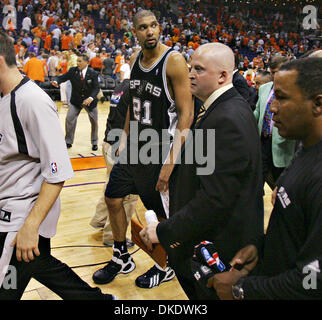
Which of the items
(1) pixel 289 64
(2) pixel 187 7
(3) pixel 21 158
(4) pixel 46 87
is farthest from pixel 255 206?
(2) pixel 187 7

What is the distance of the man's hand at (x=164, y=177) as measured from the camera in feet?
8.57

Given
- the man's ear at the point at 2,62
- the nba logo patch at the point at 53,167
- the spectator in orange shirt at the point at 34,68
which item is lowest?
the spectator in orange shirt at the point at 34,68

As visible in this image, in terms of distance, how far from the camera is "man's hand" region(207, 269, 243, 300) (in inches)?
56.1

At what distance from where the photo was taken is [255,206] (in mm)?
1697

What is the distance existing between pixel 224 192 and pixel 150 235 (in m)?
0.44

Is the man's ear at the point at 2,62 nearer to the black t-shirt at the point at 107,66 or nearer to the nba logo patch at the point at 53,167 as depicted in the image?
the nba logo patch at the point at 53,167

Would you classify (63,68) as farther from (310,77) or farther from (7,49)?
(310,77)

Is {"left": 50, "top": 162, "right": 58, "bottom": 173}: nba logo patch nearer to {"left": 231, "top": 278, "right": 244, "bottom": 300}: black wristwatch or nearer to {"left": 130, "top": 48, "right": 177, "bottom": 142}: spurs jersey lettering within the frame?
{"left": 231, "top": 278, "right": 244, "bottom": 300}: black wristwatch

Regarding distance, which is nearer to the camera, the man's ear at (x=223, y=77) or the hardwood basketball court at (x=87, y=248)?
the man's ear at (x=223, y=77)

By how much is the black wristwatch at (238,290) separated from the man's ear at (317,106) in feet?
2.16

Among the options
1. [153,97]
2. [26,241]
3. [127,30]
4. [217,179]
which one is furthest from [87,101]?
[127,30]

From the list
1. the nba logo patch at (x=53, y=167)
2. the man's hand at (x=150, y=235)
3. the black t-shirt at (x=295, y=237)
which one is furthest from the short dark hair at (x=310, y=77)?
the nba logo patch at (x=53, y=167)

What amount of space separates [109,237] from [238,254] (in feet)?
7.06

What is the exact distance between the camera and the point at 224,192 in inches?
60.3
